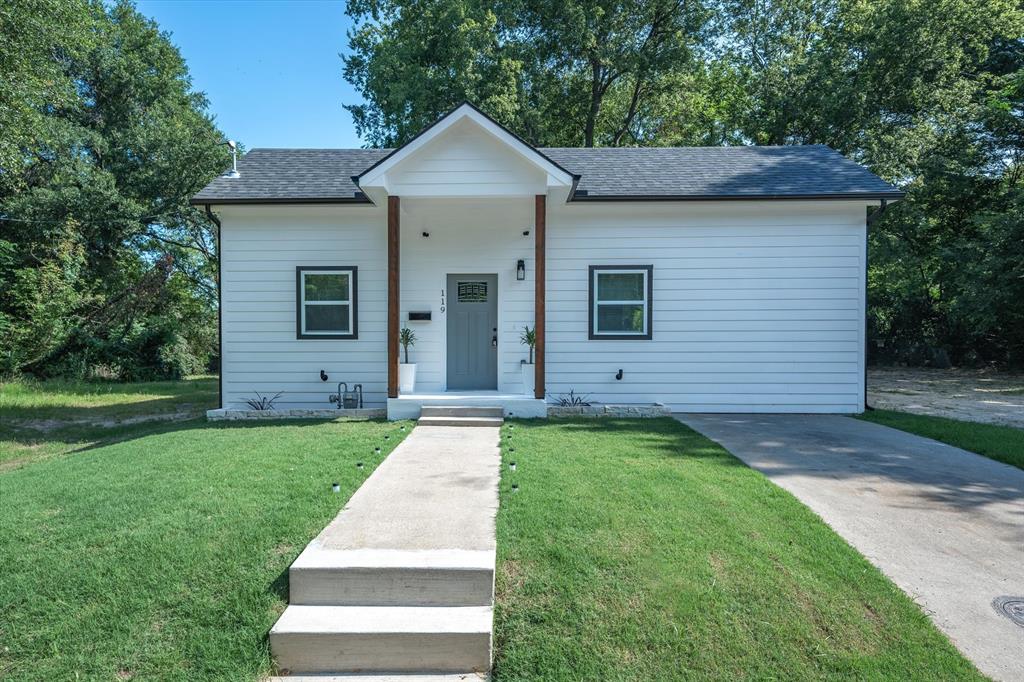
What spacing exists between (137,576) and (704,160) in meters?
10.7

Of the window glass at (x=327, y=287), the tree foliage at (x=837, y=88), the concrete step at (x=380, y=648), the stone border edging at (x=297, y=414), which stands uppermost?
the tree foliage at (x=837, y=88)

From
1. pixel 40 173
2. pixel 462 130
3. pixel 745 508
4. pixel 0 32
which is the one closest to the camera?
pixel 745 508

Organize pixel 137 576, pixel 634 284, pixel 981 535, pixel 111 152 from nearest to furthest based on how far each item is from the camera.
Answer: pixel 137 576, pixel 981 535, pixel 634 284, pixel 111 152

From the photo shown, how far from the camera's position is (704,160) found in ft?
34.1

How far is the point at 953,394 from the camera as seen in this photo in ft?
38.6

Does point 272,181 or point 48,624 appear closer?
point 48,624

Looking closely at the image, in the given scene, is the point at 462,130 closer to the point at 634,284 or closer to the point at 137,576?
the point at 634,284

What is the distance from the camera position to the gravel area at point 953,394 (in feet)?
29.7

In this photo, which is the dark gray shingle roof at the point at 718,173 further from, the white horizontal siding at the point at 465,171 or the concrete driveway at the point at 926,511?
the concrete driveway at the point at 926,511

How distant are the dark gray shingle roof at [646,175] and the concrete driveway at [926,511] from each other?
4.10m

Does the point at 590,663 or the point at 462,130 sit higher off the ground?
the point at 462,130

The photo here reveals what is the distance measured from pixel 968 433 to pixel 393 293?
823 cm

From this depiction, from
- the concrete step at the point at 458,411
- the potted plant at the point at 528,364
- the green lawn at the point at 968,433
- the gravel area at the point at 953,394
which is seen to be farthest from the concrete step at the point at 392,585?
the gravel area at the point at 953,394

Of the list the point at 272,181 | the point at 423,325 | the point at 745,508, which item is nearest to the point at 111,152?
the point at 272,181
